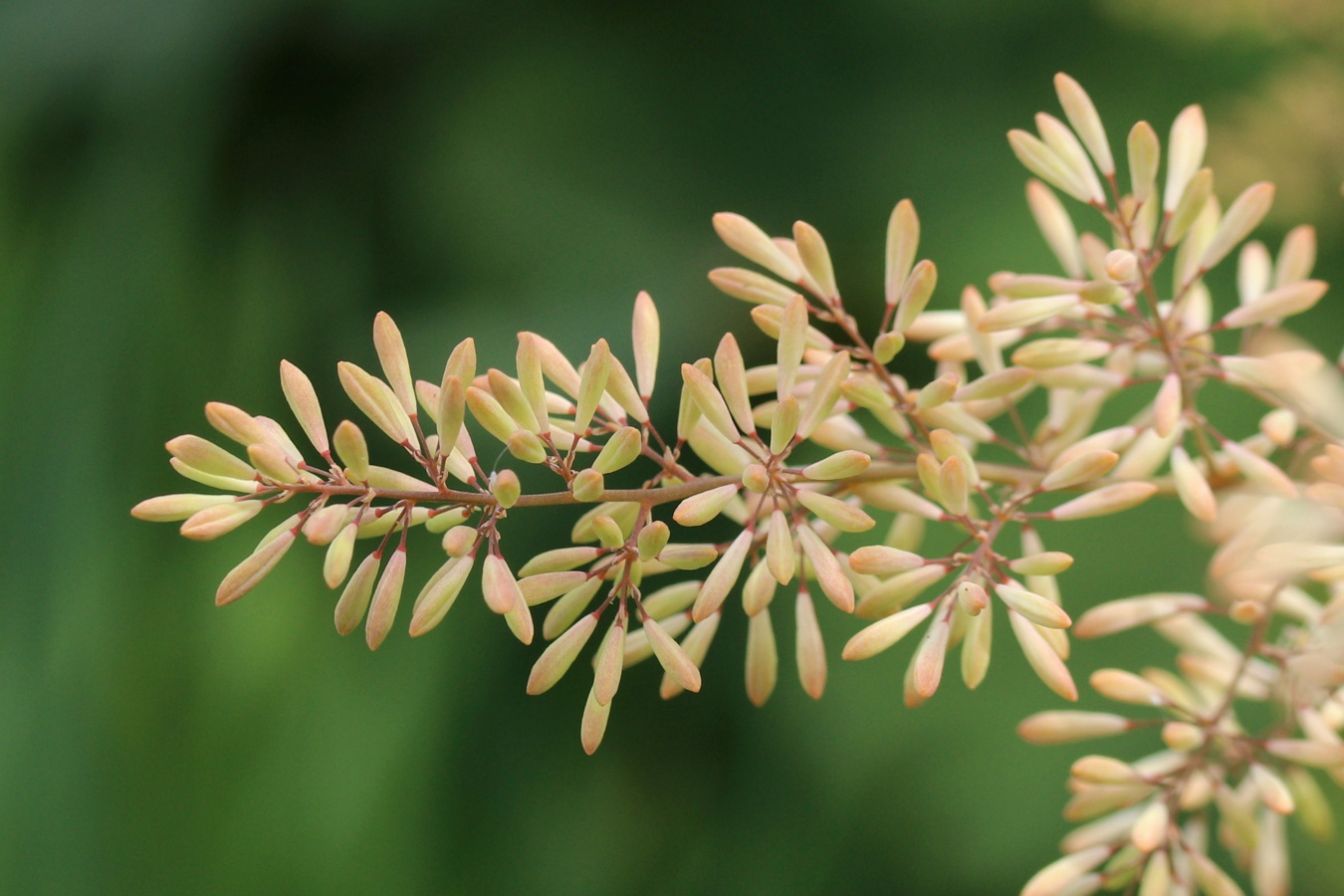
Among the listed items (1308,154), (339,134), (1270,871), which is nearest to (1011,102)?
(1308,154)

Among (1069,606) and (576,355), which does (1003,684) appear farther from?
(576,355)

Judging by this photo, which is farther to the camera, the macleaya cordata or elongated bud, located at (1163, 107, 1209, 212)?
elongated bud, located at (1163, 107, 1209, 212)

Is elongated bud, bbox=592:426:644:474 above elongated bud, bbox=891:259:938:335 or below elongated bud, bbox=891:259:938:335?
below

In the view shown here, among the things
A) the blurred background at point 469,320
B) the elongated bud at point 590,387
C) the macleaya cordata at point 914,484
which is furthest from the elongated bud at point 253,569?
the blurred background at point 469,320

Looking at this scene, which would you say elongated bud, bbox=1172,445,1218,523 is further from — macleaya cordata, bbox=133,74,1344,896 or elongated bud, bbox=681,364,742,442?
elongated bud, bbox=681,364,742,442

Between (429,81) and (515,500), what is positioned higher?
(429,81)

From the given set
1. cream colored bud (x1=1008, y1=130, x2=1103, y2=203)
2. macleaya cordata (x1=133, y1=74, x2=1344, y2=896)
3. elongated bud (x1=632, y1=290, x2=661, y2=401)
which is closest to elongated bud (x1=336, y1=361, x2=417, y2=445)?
macleaya cordata (x1=133, y1=74, x2=1344, y2=896)

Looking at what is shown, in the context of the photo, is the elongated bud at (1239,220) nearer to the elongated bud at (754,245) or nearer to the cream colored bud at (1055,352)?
the cream colored bud at (1055,352)
